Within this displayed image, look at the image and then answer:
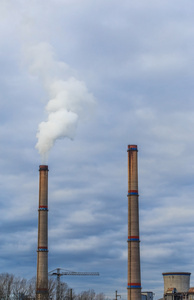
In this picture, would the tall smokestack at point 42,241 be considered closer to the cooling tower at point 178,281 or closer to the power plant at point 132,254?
the power plant at point 132,254

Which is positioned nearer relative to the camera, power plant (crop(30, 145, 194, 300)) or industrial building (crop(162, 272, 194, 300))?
power plant (crop(30, 145, 194, 300))

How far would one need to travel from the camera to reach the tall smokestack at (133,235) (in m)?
53.8

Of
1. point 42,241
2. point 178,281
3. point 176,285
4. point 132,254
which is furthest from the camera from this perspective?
point 178,281

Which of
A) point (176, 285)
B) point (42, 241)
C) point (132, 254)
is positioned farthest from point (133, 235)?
point (176, 285)

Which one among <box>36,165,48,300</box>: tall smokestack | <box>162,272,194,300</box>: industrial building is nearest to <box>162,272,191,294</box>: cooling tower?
<box>162,272,194,300</box>: industrial building

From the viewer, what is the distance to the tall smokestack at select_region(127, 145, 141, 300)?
53.8m

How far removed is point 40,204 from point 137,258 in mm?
16774

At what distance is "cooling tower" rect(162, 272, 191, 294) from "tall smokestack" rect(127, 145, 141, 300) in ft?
113

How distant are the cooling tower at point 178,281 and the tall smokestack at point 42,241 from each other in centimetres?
2934

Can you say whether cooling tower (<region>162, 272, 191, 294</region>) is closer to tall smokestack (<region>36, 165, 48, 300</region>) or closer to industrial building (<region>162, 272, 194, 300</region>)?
industrial building (<region>162, 272, 194, 300</region>)

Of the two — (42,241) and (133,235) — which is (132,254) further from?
(42,241)

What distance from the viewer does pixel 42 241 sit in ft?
214

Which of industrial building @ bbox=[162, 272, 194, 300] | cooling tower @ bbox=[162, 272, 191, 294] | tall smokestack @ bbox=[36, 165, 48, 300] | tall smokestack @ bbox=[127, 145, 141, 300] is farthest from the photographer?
cooling tower @ bbox=[162, 272, 191, 294]

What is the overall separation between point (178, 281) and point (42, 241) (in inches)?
1255
